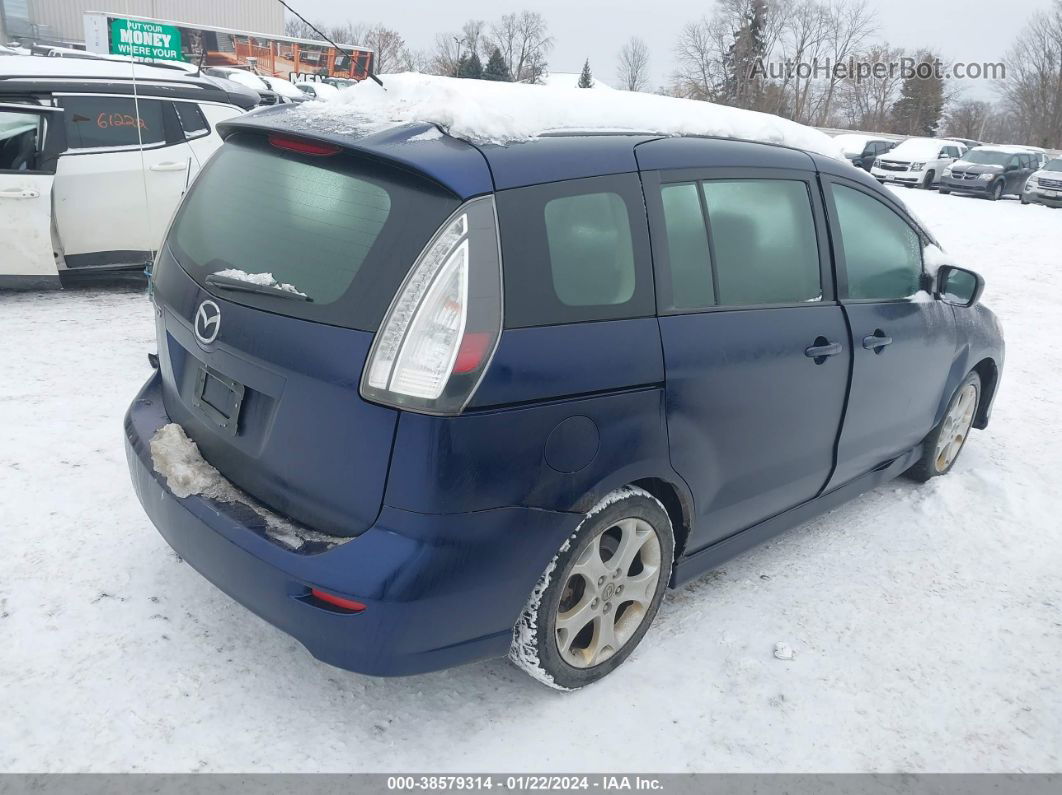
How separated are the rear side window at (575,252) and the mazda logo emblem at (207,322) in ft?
2.97

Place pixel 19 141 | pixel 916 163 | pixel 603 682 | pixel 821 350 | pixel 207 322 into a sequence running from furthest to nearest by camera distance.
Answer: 1. pixel 916 163
2. pixel 19 141
3. pixel 821 350
4. pixel 603 682
5. pixel 207 322

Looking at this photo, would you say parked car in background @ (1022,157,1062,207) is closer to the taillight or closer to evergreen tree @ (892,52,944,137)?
the taillight

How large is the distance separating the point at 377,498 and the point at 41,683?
4.23 ft

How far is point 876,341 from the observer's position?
3.56 metres

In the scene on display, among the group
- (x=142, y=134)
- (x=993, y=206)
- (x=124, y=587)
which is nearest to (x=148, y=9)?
(x=993, y=206)

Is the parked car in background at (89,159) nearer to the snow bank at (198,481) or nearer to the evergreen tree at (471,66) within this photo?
the snow bank at (198,481)

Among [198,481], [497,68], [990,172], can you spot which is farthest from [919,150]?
[198,481]

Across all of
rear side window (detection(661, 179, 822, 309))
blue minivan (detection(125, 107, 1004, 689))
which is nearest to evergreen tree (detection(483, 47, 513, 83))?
rear side window (detection(661, 179, 822, 309))

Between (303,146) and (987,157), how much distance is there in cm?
2725

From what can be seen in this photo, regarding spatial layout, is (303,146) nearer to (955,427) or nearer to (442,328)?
(442,328)

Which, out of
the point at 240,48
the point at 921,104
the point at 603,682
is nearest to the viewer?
the point at 603,682

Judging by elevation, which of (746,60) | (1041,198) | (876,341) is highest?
(746,60)

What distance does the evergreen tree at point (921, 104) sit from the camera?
62.8 m

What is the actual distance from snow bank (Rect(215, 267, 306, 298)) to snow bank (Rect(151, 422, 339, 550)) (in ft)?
1.87
